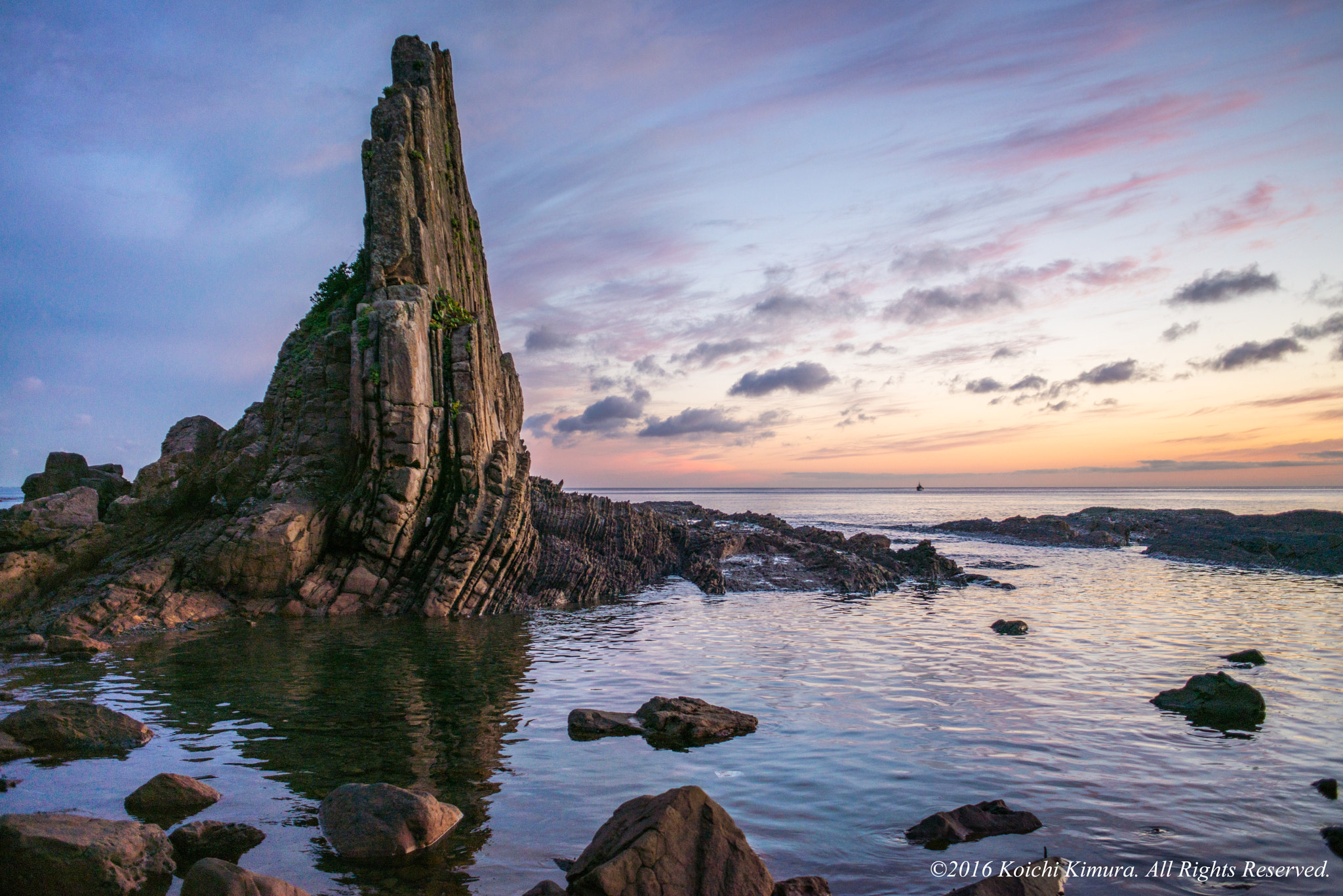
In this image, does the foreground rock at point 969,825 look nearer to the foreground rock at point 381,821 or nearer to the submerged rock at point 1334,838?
the submerged rock at point 1334,838

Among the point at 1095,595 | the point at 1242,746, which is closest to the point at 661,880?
the point at 1242,746

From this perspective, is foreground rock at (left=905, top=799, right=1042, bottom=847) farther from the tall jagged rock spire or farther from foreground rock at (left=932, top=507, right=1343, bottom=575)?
foreground rock at (left=932, top=507, right=1343, bottom=575)

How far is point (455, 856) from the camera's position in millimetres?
7215

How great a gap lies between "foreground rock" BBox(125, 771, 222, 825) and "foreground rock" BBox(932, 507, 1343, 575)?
146ft

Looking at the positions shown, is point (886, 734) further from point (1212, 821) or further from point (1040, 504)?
point (1040, 504)

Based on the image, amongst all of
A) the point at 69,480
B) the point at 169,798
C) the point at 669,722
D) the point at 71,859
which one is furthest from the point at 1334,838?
the point at 69,480

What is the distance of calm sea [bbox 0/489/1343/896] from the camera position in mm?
7652

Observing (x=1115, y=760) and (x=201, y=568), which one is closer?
(x=1115, y=760)

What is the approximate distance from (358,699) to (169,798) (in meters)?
5.08

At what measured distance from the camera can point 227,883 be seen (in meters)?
5.68

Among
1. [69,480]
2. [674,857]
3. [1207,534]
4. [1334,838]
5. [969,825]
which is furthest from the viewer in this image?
[1207,534]

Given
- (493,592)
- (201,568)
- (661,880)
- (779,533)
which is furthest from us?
(779,533)

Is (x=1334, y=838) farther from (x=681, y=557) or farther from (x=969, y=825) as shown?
(x=681, y=557)

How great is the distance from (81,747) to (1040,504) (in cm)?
13859
